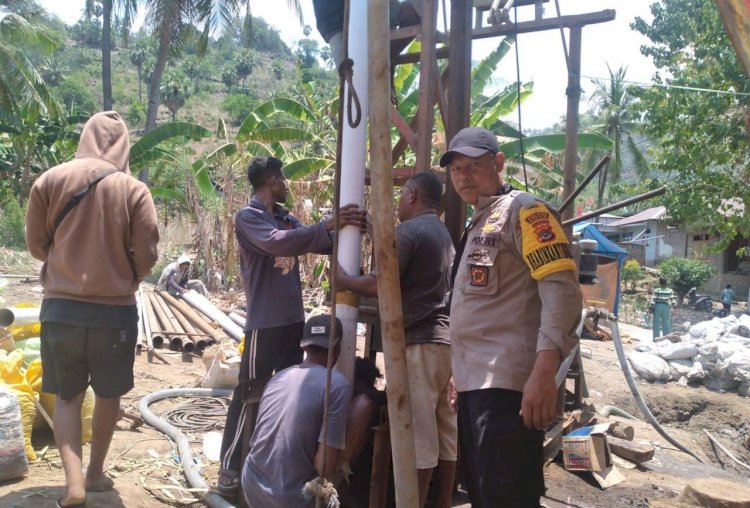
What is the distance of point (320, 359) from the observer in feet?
10.1

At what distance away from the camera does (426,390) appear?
3186 mm

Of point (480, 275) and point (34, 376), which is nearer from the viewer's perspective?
point (480, 275)

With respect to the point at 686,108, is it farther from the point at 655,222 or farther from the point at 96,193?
the point at 655,222

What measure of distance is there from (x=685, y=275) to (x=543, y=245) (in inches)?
955

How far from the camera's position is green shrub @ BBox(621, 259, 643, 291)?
2606 cm

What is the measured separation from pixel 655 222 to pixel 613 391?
23591mm

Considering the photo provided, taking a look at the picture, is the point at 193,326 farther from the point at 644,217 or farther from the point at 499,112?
the point at 644,217

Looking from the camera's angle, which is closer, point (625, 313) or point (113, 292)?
point (113, 292)

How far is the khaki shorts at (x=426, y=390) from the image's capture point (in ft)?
10.1

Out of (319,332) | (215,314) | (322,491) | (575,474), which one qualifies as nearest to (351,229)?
A: (319,332)

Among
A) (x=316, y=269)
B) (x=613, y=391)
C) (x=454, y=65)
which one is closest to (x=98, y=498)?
(x=454, y=65)

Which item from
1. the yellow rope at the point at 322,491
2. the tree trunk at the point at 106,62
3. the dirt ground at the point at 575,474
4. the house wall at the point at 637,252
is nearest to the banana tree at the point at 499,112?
the dirt ground at the point at 575,474

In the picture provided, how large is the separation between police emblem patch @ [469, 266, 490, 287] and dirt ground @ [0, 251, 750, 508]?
2.23 m

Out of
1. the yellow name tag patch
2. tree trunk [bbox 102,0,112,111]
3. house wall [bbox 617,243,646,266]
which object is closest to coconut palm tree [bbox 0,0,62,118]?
tree trunk [bbox 102,0,112,111]
